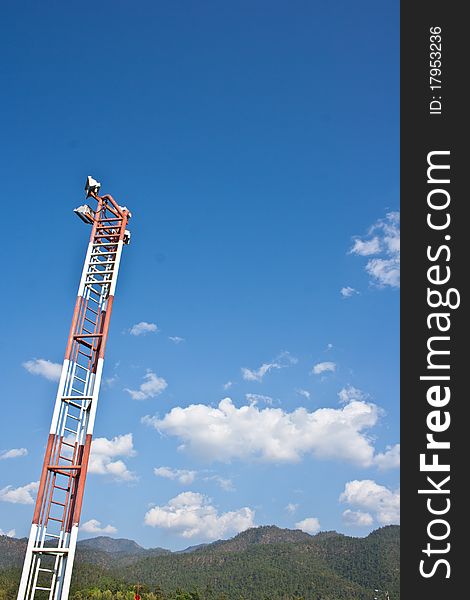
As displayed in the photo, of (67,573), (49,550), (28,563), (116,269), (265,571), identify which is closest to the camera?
(67,573)

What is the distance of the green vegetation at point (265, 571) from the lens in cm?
8225

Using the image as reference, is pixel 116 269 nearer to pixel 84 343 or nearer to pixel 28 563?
pixel 84 343

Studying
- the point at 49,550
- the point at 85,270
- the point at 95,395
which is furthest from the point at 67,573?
the point at 85,270

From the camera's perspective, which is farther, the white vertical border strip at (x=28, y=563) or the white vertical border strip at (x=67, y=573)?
the white vertical border strip at (x=28, y=563)

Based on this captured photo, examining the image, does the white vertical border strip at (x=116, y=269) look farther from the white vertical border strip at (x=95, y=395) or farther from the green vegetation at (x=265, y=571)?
the green vegetation at (x=265, y=571)

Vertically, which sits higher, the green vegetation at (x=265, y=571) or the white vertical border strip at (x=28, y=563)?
the green vegetation at (x=265, y=571)

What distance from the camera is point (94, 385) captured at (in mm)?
12922

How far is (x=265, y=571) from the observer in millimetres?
97438

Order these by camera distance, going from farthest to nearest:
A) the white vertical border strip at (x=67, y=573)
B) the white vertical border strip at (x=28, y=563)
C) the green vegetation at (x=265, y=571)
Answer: the green vegetation at (x=265, y=571) → the white vertical border strip at (x=28, y=563) → the white vertical border strip at (x=67, y=573)

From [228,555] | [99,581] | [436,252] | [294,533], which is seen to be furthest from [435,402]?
[294,533]

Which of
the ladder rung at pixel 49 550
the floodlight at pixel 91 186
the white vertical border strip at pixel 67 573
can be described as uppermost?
the floodlight at pixel 91 186

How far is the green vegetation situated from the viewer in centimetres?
8225

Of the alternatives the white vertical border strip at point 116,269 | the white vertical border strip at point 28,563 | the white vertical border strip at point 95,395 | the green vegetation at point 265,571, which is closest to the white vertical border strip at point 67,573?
the white vertical border strip at point 28,563

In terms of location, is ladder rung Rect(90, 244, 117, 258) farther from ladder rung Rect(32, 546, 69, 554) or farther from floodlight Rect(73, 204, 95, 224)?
ladder rung Rect(32, 546, 69, 554)
